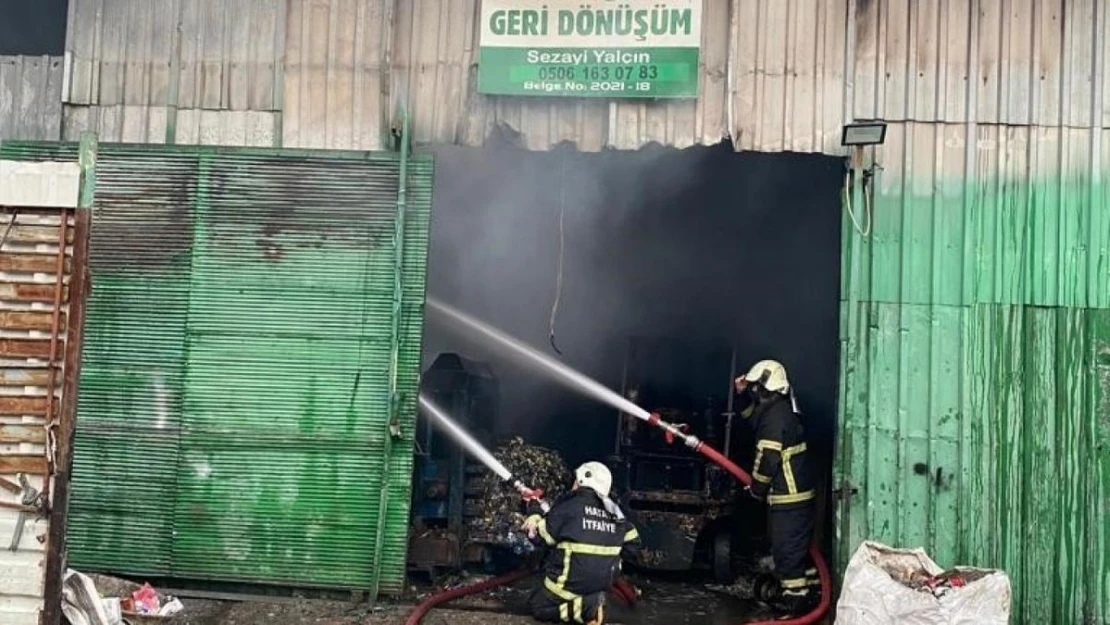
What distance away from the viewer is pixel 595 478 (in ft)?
22.2

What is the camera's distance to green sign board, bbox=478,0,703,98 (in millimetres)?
6914

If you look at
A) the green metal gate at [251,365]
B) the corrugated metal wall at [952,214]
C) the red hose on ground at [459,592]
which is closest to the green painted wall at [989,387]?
the corrugated metal wall at [952,214]

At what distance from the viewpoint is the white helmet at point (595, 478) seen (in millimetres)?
6746

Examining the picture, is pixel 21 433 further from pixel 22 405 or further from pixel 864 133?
pixel 864 133

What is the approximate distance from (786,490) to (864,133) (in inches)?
109

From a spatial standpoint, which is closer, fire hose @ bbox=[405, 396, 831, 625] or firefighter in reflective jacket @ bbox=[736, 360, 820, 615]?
fire hose @ bbox=[405, 396, 831, 625]

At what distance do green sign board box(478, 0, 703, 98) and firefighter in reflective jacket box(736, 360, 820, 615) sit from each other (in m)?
2.59

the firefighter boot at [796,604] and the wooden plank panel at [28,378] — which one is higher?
the wooden plank panel at [28,378]

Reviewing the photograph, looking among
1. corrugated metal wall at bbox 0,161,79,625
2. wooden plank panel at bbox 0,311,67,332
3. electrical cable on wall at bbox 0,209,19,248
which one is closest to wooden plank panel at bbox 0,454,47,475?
corrugated metal wall at bbox 0,161,79,625

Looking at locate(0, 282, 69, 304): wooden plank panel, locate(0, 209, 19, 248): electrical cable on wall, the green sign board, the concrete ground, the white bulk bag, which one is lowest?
the concrete ground

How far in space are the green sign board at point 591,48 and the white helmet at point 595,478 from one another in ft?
9.11

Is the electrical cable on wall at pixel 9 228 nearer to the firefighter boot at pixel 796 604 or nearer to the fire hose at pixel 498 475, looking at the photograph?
the fire hose at pixel 498 475

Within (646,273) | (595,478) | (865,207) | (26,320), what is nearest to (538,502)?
(595,478)

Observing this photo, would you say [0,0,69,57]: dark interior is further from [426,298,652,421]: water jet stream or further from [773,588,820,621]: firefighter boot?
[773,588,820,621]: firefighter boot
